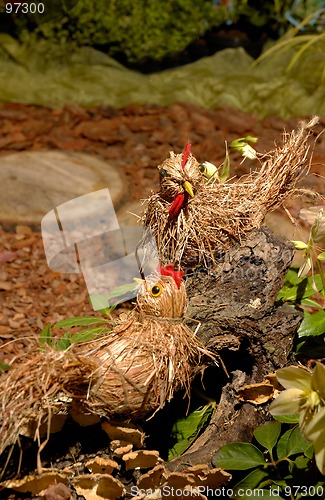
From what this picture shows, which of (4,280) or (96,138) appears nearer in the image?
(4,280)

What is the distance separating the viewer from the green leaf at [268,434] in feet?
4.25

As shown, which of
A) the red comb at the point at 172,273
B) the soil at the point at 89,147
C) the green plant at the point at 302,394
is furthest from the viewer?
the soil at the point at 89,147

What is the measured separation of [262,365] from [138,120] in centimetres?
218

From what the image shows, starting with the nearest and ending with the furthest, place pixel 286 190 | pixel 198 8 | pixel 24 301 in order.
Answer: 1. pixel 286 190
2. pixel 24 301
3. pixel 198 8

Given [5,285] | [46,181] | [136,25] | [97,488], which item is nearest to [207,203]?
[97,488]

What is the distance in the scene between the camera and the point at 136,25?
12.1ft

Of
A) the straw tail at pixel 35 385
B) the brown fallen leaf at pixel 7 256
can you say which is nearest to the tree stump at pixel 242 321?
the straw tail at pixel 35 385

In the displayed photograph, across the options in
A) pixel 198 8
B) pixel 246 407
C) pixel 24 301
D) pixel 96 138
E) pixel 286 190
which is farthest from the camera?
pixel 198 8

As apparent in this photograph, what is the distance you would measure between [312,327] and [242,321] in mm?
202

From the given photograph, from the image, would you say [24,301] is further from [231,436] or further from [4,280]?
[231,436]

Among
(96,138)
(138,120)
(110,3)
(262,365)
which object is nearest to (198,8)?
(110,3)

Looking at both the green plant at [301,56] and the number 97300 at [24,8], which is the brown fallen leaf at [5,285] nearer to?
the number 97300 at [24,8]

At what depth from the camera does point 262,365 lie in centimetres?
149

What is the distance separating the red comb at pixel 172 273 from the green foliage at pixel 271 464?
1.13 ft
